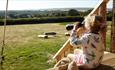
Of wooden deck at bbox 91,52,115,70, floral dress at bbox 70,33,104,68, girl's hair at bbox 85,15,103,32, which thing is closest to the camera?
girl's hair at bbox 85,15,103,32

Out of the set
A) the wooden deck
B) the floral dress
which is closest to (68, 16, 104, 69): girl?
the floral dress

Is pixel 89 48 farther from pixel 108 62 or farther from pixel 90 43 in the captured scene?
pixel 108 62

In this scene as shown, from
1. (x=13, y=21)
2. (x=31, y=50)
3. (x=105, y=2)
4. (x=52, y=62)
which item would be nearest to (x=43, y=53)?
(x=31, y=50)

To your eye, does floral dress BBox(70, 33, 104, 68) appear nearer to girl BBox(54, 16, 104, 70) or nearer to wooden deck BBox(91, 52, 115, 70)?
girl BBox(54, 16, 104, 70)

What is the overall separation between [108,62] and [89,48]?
960 mm

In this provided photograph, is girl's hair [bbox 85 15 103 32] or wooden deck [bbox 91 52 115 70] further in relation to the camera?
wooden deck [bbox 91 52 115 70]

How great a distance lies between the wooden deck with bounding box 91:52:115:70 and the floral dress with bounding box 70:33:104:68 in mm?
→ 301

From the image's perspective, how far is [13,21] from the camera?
28.6 meters

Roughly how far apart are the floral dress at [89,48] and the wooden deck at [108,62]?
301 millimetres

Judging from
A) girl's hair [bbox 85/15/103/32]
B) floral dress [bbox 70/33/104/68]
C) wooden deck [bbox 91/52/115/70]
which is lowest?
wooden deck [bbox 91/52/115/70]

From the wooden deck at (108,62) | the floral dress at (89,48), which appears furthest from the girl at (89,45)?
the wooden deck at (108,62)

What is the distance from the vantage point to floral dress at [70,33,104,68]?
166 inches

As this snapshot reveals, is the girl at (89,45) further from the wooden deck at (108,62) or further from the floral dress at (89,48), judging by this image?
the wooden deck at (108,62)

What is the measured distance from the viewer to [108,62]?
511cm
